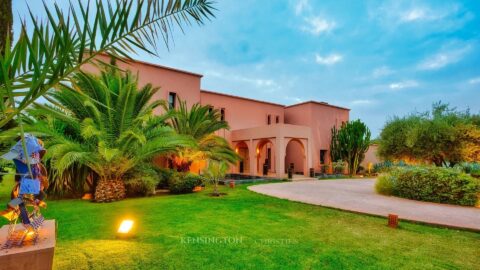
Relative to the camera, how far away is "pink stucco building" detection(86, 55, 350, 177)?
17.2 metres

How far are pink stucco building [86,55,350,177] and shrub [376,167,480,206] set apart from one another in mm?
8163

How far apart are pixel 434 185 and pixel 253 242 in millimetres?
8284

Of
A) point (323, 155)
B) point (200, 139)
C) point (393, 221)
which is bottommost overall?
point (393, 221)

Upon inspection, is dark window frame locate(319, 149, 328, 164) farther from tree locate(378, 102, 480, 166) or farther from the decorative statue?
the decorative statue

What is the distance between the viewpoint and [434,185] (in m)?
8.96

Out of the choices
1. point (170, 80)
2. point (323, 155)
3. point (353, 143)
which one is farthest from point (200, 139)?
point (353, 143)

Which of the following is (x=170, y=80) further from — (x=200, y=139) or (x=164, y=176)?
(x=164, y=176)

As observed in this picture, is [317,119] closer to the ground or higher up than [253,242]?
higher up

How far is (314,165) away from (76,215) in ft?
65.2

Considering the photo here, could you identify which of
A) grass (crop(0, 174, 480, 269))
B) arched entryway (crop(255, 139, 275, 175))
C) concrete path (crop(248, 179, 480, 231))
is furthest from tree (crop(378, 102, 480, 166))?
grass (crop(0, 174, 480, 269))

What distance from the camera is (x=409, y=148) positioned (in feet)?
49.7

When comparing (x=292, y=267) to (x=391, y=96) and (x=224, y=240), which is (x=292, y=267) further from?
(x=391, y=96)

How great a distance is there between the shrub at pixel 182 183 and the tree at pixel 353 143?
629 inches

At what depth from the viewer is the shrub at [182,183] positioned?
10750mm
